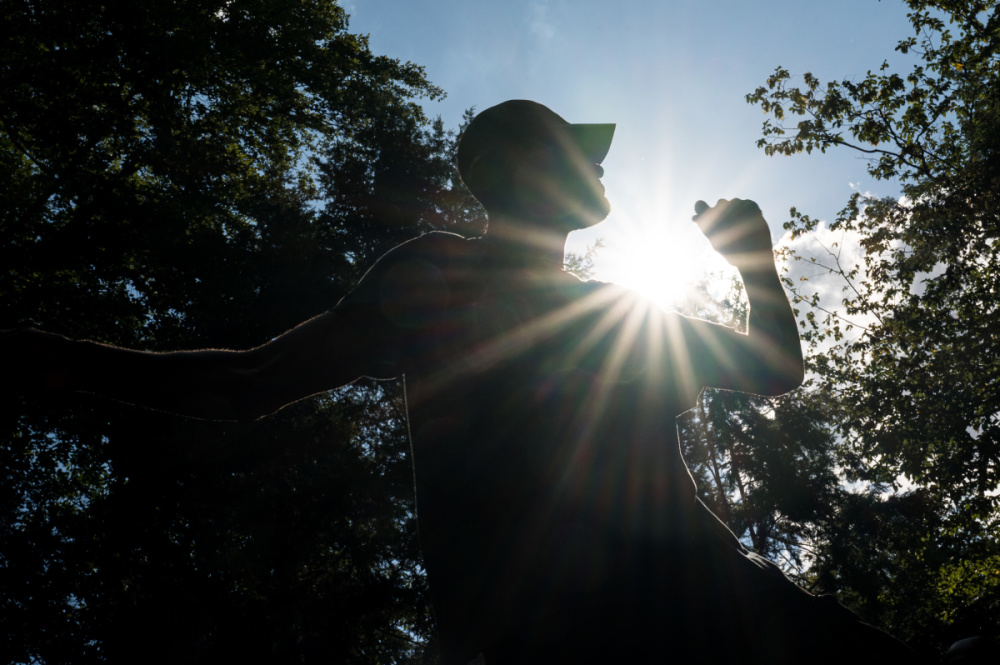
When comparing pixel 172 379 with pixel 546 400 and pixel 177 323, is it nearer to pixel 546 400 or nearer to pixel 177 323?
pixel 546 400

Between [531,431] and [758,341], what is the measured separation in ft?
1.84

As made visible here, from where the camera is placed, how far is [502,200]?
141 centimetres

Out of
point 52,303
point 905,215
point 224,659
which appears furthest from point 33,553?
point 905,215

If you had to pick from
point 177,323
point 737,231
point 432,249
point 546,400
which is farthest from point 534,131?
point 177,323

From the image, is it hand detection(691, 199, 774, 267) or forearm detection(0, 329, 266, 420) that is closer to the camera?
forearm detection(0, 329, 266, 420)

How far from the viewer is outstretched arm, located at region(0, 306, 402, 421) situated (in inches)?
34.5

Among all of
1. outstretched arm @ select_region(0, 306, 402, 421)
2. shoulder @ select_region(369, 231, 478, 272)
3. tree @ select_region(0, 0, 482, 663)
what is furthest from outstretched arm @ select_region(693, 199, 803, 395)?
tree @ select_region(0, 0, 482, 663)

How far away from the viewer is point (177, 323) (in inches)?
556

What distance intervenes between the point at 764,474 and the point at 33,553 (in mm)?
29900

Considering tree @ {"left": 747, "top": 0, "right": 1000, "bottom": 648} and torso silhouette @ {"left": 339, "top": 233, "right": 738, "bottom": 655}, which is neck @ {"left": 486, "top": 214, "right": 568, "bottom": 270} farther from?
tree @ {"left": 747, "top": 0, "right": 1000, "bottom": 648}

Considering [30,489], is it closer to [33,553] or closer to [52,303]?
[33,553]

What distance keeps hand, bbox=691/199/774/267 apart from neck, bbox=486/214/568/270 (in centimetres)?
38

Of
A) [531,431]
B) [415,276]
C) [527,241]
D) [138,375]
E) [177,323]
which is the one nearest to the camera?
[138,375]

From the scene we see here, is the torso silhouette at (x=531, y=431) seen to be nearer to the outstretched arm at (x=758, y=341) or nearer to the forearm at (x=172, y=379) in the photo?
the outstretched arm at (x=758, y=341)
